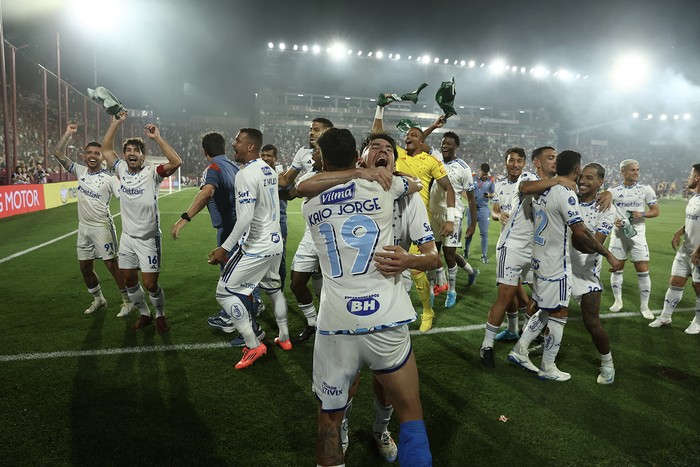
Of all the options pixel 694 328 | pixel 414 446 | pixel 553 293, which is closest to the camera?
pixel 414 446

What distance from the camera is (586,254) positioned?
14.3ft

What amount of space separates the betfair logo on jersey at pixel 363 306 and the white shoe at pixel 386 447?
1302mm

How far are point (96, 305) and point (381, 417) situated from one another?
506 cm

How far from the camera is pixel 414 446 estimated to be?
2133mm

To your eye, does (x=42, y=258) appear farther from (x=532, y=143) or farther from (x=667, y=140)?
(x=667, y=140)

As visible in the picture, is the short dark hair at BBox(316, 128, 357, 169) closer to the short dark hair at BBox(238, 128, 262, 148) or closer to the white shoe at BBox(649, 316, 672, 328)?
the short dark hair at BBox(238, 128, 262, 148)

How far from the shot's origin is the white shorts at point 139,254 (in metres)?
5.29

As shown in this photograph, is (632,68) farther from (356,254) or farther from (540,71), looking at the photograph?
(356,254)

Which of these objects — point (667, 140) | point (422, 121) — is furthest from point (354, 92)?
point (667, 140)

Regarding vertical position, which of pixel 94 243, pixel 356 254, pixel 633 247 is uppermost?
pixel 356 254

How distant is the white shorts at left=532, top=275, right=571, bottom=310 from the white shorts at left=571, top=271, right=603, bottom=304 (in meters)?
0.24

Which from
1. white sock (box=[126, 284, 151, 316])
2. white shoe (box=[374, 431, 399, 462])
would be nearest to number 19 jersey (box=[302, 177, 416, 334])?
white shoe (box=[374, 431, 399, 462])

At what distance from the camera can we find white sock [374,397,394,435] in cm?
292

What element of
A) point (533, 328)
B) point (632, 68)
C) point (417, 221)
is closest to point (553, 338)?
point (533, 328)
